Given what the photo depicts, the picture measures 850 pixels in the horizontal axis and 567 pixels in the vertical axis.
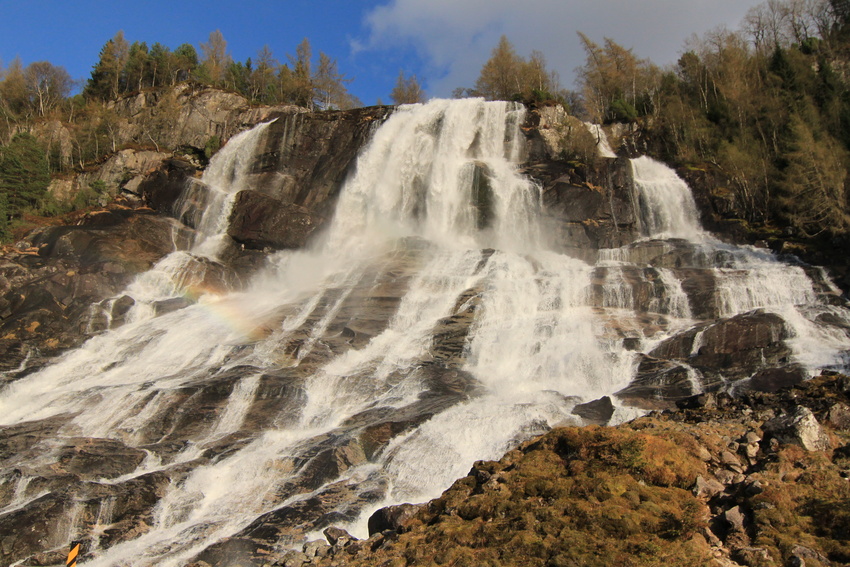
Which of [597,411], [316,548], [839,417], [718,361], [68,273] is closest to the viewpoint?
[839,417]

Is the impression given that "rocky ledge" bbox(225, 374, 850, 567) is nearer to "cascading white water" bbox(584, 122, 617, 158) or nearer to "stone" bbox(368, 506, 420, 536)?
"stone" bbox(368, 506, 420, 536)

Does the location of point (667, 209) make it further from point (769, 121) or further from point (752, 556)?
point (752, 556)

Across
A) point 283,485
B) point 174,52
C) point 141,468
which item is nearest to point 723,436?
point 283,485

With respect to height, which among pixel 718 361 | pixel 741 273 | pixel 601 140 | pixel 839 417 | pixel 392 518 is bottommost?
pixel 392 518

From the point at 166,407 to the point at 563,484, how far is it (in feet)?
55.4

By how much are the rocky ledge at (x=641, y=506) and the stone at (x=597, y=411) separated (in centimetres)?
543

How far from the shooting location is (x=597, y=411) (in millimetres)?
18391

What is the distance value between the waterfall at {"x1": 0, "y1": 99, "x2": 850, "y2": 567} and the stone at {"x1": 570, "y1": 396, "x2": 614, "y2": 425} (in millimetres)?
389

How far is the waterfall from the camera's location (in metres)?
16.2

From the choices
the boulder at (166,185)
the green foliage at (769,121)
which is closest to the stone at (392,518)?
the green foliage at (769,121)

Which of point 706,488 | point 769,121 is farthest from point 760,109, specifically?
point 706,488

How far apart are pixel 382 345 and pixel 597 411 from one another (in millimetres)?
11196

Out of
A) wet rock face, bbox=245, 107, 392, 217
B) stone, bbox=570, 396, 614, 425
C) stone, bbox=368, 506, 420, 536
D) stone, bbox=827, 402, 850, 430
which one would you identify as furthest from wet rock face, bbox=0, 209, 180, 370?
stone, bbox=827, 402, 850, 430

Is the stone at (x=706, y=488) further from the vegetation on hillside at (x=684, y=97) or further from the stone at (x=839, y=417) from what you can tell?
the vegetation on hillside at (x=684, y=97)
